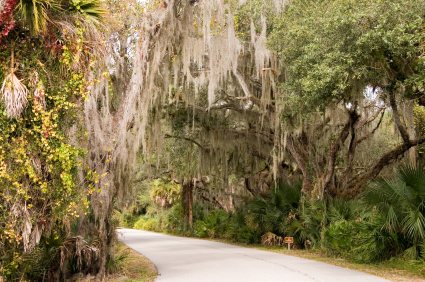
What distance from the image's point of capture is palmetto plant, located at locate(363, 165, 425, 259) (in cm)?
853

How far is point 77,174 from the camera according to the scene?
7934mm

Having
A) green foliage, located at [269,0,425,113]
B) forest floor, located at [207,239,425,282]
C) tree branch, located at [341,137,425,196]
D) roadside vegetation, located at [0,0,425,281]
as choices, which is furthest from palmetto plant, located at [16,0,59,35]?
tree branch, located at [341,137,425,196]

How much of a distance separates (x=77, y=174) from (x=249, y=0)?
315 inches

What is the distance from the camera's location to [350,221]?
422 inches

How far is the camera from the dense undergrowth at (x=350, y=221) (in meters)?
8.80

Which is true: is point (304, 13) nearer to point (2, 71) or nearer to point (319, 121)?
point (319, 121)

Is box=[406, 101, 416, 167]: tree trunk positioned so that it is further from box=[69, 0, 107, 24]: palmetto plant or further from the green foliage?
box=[69, 0, 107, 24]: palmetto plant

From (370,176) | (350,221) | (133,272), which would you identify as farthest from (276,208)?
(133,272)

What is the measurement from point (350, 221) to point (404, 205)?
2.13 meters

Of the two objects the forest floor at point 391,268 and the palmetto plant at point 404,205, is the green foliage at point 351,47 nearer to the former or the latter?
the palmetto plant at point 404,205

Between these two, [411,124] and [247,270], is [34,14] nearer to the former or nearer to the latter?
[247,270]

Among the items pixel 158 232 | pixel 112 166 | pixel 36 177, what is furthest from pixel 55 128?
pixel 158 232

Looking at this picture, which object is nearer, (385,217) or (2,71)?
(2,71)

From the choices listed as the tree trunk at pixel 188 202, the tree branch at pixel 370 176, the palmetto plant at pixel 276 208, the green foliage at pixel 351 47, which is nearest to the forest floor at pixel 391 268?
the tree branch at pixel 370 176
